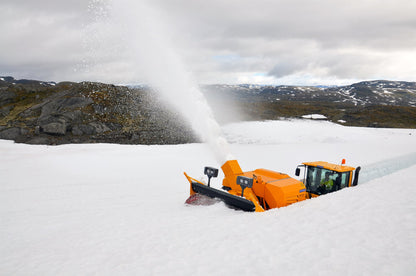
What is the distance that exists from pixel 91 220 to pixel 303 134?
32.6 metres

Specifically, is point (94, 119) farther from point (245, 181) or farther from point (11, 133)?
point (245, 181)

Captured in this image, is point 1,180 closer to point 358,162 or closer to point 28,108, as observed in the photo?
point 28,108

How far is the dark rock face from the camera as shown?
104ft

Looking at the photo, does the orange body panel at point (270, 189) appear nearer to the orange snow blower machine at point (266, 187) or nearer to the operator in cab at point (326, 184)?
the orange snow blower machine at point (266, 187)

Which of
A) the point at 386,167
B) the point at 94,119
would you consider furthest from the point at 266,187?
the point at 94,119

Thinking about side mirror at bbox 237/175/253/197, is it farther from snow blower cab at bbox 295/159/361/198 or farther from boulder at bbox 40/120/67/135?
boulder at bbox 40/120/67/135

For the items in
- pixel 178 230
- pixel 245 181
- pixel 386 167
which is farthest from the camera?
pixel 386 167

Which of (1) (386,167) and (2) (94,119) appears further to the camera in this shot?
(2) (94,119)

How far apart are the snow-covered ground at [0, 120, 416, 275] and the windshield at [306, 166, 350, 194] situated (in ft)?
1.84

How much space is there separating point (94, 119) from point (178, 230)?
30.2 metres

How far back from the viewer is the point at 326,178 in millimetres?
11938

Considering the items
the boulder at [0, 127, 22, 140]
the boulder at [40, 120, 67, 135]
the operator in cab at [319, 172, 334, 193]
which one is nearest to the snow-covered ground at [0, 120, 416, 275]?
the operator in cab at [319, 172, 334, 193]

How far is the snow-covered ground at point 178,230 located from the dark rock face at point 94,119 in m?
12.9

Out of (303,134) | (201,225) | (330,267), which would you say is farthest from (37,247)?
(303,134)
